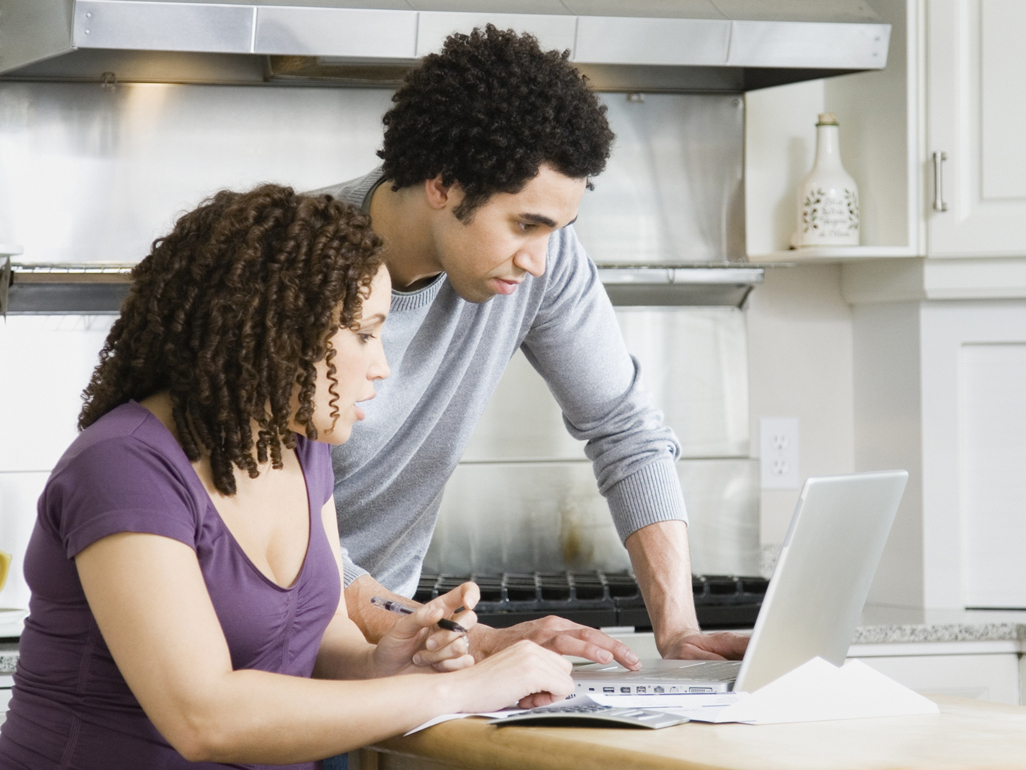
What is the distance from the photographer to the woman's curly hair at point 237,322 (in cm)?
107

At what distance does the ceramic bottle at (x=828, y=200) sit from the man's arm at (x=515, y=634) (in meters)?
1.42

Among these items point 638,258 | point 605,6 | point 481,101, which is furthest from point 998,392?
point 481,101

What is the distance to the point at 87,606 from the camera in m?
1.05

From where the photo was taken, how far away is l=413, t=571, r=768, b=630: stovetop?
2.12 metres

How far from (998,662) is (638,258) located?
3.42 ft

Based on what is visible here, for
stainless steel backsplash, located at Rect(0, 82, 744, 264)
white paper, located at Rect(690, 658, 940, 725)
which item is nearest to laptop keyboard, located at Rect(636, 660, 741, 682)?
white paper, located at Rect(690, 658, 940, 725)

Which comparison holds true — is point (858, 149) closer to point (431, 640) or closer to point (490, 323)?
point (490, 323)

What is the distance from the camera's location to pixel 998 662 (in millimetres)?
2236

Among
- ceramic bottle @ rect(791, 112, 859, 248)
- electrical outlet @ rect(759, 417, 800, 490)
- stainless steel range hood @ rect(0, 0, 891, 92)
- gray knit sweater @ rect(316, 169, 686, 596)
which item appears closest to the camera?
gray knit sweater @ rect(316, 169, 686, 596)

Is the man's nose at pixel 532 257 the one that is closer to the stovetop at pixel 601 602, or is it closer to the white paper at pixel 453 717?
the white paper at pixel 453 717

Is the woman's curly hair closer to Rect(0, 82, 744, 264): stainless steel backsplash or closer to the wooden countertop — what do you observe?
the wooden countertop

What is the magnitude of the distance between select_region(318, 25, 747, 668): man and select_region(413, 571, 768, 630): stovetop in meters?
0.41

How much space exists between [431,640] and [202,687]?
0.23m

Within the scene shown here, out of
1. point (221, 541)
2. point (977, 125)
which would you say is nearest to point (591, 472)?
point (977, 125)
